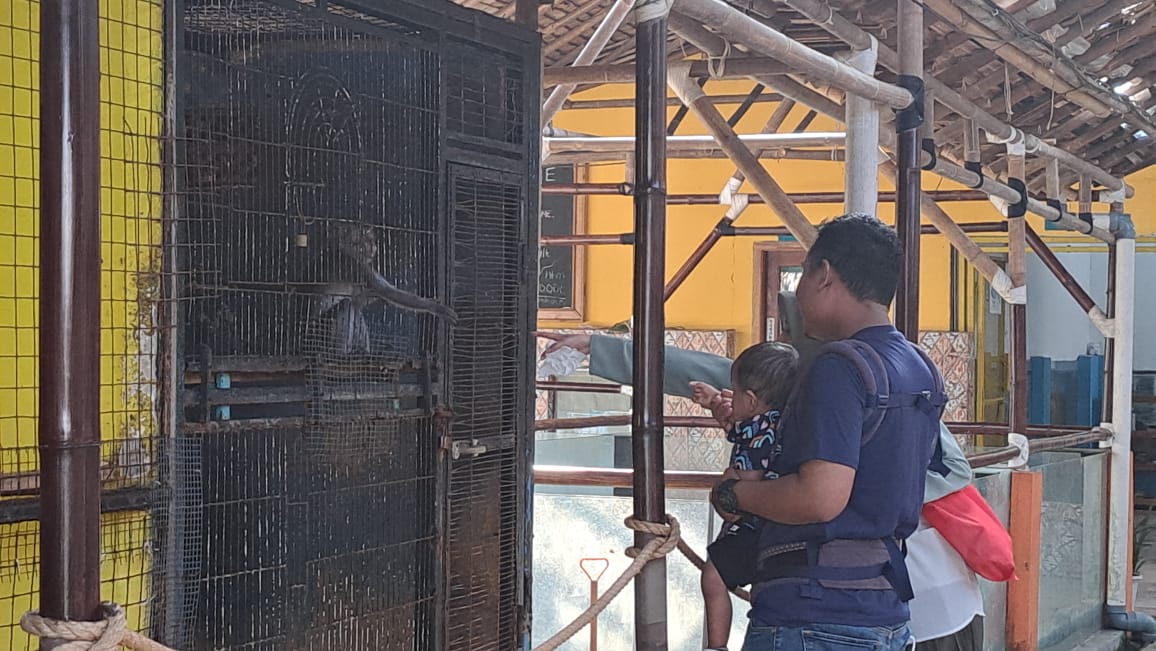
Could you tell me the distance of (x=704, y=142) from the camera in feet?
21.5

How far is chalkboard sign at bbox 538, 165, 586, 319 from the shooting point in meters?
11.1

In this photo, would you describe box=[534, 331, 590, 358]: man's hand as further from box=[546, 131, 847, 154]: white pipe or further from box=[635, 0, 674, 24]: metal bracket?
box=[546, 131, 847, 154]: white pipe

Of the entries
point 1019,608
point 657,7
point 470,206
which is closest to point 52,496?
point 470,206

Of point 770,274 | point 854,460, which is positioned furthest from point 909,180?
point 770,274

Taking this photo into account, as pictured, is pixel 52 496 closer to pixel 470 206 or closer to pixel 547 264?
pixel 470 206

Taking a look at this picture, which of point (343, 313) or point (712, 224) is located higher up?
point (712, 224)

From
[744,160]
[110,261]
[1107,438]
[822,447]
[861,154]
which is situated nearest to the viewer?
[110,261]

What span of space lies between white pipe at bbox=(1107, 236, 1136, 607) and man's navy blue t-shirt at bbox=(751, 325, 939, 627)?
5.67 meters

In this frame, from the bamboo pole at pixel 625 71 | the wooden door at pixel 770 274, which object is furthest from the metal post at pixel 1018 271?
the wooden door at pixel 770 274

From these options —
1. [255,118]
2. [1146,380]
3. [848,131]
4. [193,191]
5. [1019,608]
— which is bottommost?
[1019,608]

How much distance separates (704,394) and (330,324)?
0.93 metres

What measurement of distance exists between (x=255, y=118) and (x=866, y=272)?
3.51 feet

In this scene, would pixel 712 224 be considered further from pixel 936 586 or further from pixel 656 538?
pixel 656 538

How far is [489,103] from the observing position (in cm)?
248
